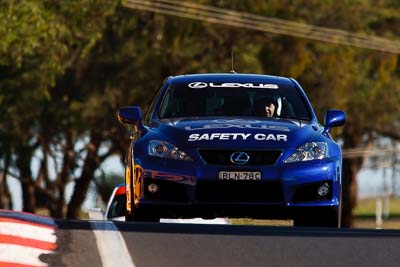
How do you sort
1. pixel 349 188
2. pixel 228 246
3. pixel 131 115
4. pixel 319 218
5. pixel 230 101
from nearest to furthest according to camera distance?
pixel 228 246 → pixel 319 218 → pixel 131 115 → pixel 230 101 → pixel 349 188

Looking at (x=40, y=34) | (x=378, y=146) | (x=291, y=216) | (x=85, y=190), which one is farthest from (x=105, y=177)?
(x=291, y=216)

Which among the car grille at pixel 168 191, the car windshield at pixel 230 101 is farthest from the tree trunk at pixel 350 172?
the car grille at pixel 168 191

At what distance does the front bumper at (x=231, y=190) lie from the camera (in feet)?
45.3

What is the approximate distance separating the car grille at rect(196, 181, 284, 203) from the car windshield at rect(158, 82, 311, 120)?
4.67 ft

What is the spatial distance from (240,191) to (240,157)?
0.29m

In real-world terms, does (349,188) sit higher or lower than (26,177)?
lower

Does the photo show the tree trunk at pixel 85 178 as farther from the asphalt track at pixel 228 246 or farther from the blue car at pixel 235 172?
the asphalt track at pixel 228 246

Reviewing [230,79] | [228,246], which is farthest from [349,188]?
[228,246]

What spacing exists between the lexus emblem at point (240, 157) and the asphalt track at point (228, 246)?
2.76ft

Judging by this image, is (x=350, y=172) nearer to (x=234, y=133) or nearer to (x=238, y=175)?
(x=234, y=133)

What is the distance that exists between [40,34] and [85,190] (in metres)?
16.0

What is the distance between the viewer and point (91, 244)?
11258mm

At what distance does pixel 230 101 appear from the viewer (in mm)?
15398

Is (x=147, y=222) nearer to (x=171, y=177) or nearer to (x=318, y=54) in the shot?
(x=171, y=177)
